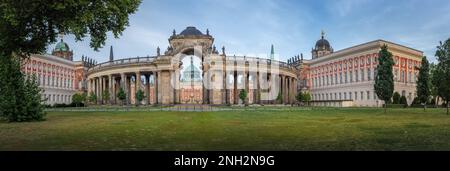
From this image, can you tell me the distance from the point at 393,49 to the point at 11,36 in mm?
89286

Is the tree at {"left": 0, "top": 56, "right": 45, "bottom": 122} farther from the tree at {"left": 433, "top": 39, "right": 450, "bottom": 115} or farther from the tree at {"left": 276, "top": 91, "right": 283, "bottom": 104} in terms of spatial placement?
the tree at {"left": 276, "top": 91, "right": 283, "bottom": 104}

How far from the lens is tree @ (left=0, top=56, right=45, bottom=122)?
2995 centimetres

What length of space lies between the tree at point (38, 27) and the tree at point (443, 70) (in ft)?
106

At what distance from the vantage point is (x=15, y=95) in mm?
30047

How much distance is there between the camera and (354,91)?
10244 cm

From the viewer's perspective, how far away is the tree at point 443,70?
40987mm

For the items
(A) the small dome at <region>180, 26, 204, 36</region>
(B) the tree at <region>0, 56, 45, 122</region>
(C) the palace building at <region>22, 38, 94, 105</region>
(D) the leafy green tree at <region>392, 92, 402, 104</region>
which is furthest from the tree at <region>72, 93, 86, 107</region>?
(D) the leafy green tree at <region>392, 92, 402, 104</region>

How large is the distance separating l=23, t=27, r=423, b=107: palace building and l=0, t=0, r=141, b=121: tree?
46868 mm

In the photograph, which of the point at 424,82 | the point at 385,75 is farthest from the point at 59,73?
the point at 385,75
